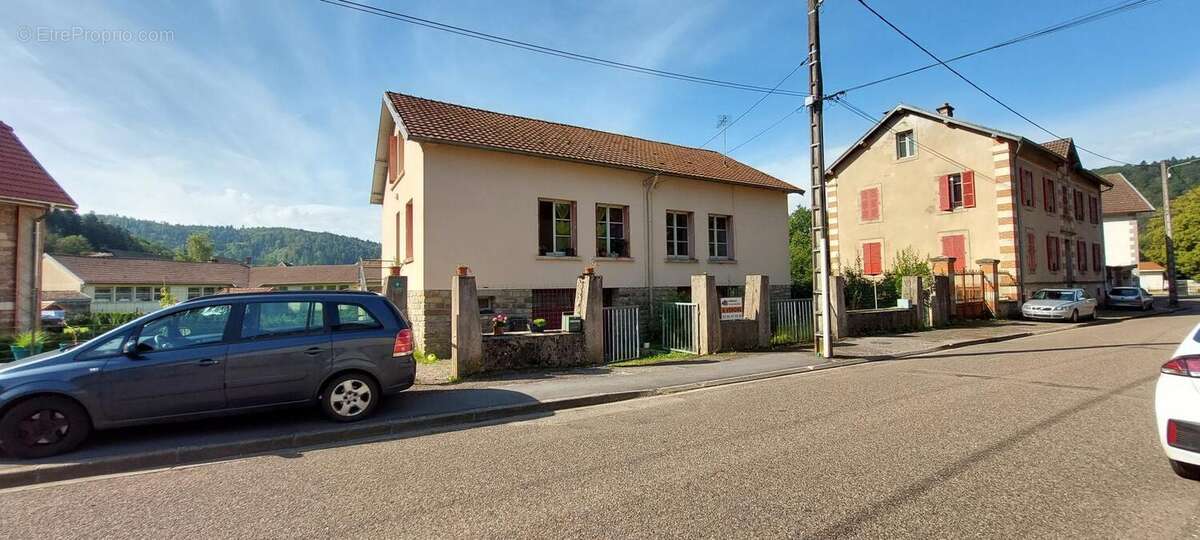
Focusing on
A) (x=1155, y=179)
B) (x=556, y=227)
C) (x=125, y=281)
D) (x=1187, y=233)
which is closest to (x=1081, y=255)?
(x=556, y=227)

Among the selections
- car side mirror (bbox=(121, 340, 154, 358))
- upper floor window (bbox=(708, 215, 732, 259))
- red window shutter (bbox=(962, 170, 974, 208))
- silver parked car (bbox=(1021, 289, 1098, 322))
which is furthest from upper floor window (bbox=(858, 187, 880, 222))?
car side mirror (bbox=(121, 340, 154, 358))

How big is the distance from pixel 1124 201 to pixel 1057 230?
90.5 ft

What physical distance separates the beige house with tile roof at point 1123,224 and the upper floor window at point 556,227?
160 feet

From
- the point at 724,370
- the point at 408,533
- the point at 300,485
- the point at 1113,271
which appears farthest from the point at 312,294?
the point at 1113,271

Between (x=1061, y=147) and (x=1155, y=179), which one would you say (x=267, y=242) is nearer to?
(x=1061, y=147)

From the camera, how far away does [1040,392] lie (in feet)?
23.9

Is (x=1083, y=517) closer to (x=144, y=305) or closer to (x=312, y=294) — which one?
(x=312, y=294)

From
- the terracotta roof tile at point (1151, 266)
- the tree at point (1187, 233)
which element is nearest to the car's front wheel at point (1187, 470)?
the tree at point (1187, 233)

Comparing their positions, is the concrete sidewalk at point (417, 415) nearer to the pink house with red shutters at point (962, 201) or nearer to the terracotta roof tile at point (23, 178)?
the terracotta roof tile at point (23, 178)

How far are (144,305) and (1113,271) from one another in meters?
74.3

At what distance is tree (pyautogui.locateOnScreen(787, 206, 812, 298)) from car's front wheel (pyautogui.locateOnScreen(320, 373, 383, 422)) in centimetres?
1594

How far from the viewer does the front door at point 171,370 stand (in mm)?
5441

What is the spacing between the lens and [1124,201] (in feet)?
142

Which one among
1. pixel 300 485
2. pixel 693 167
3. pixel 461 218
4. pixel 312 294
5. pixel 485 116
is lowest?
pixel 300 485
